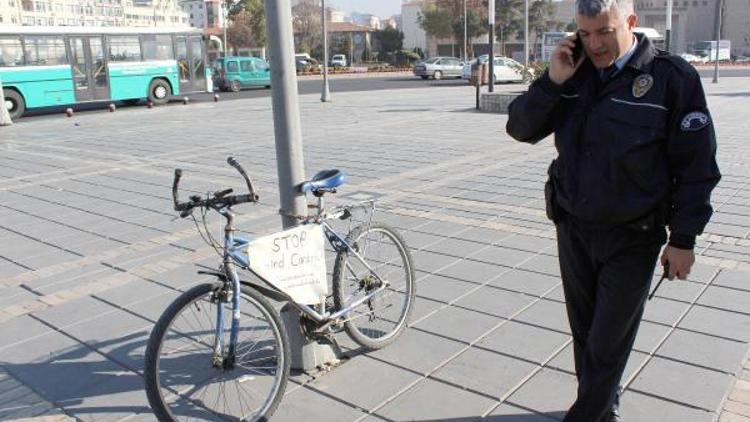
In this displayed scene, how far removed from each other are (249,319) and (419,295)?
148 centimetres

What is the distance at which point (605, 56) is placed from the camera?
2.30 metres

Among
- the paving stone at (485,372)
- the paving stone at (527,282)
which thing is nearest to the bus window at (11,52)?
the paving stone at (527,282)

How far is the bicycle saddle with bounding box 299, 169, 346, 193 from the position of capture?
324 centimetres

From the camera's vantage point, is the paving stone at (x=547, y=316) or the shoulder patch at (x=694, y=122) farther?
the paving stone at (x=547, y=316)

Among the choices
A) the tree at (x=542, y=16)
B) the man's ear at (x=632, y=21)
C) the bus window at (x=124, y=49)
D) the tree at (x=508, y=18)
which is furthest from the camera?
the tree at (x=542, y=16)

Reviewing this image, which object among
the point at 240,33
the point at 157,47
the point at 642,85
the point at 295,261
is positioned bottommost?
the point at 295,261

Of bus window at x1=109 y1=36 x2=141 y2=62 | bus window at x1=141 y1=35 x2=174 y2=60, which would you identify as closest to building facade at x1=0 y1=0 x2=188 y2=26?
bus window at x1=141 y1=35 x2=174 y2=60

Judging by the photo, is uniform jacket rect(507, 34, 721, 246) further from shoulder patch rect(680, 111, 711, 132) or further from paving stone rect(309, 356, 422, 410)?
paving stone rect(309, 356, 422, 410)

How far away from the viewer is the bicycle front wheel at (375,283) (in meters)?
3.50

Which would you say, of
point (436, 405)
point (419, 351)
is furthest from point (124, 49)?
point (436, 405)

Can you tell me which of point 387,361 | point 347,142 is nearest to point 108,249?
point 387,361

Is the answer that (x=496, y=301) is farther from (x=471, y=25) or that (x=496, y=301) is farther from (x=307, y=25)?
(x=307, y=25)

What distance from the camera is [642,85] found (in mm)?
2254

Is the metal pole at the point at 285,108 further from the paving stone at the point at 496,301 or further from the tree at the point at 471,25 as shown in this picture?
the tree at the point at 471,25
